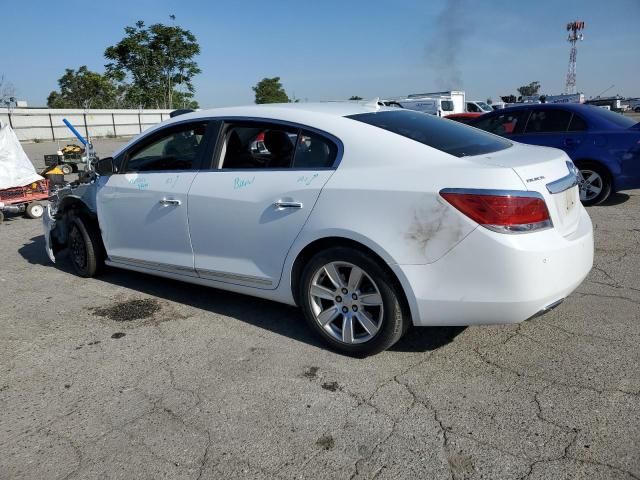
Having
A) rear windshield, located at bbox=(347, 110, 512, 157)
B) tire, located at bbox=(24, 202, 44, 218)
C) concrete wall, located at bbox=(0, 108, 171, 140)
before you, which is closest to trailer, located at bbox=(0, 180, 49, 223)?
tire, located at bbox=(24, 202, 44, 218)

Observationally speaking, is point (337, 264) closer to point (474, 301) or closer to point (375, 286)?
point (375, 286)

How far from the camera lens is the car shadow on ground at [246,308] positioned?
12.0ft

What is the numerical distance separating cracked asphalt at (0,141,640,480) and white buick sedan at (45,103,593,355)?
372mm

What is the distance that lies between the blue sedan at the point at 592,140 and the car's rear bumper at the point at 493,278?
16.4 feet

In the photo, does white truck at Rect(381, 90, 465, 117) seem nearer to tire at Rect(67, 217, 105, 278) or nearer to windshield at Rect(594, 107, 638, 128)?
windshield at Rect(594, 107, 638, 128)

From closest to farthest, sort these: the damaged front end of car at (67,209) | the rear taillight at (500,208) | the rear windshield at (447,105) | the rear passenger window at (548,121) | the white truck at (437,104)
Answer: the rear taillight at (500,208) → the damaged front end of car at (67,209) → the rear passenger window at (548,121) → the white truck at (437,104) → the rear windshield at (447,105)

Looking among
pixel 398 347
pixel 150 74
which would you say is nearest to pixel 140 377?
pixel 398 347

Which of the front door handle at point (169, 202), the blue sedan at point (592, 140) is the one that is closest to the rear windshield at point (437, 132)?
the front door handle at point (169, 202)

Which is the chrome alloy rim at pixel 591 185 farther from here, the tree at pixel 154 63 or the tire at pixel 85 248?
the tree at pixel 154 63

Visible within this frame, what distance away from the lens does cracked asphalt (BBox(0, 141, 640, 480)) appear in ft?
8.04

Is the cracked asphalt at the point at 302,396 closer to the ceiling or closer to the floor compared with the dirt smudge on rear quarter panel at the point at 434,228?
closer to the floor

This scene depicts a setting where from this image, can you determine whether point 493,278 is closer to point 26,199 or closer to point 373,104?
point 373,104

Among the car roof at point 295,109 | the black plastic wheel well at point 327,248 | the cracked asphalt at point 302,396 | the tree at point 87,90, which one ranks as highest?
the tree at point 87,90

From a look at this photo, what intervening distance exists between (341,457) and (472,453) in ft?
1.97
